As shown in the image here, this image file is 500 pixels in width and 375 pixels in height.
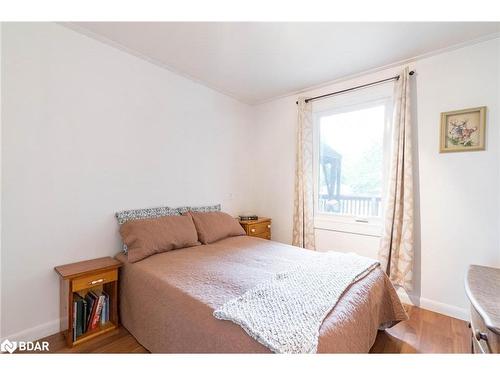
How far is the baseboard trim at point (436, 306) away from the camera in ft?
6.67

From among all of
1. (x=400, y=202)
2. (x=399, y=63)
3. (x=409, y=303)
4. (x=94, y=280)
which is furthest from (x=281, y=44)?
(x=409, y=303)

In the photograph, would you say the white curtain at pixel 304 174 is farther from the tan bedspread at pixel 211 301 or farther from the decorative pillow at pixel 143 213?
the decorative pillow at pixel 143 213

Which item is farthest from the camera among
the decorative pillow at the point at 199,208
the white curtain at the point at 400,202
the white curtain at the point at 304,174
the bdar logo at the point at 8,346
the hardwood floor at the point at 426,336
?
the white curtain at the point at 304,174

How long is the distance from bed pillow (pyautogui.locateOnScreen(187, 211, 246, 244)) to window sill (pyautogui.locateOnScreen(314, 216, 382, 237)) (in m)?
1.05

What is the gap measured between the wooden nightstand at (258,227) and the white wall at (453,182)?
4.52 feet

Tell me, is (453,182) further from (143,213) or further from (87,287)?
(87,287)

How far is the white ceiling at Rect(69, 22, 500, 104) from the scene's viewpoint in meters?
1.80

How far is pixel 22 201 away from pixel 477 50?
387 cm

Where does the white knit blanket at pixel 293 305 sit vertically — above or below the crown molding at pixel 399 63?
below

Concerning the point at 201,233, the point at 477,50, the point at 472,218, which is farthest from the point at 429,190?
the point at 201,233

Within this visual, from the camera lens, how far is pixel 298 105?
10.0 feet

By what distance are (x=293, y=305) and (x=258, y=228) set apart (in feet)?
6.55

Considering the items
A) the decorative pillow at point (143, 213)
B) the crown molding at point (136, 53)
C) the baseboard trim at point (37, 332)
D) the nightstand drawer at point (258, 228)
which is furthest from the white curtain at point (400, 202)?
the baseboard trim at point (37, 332)
